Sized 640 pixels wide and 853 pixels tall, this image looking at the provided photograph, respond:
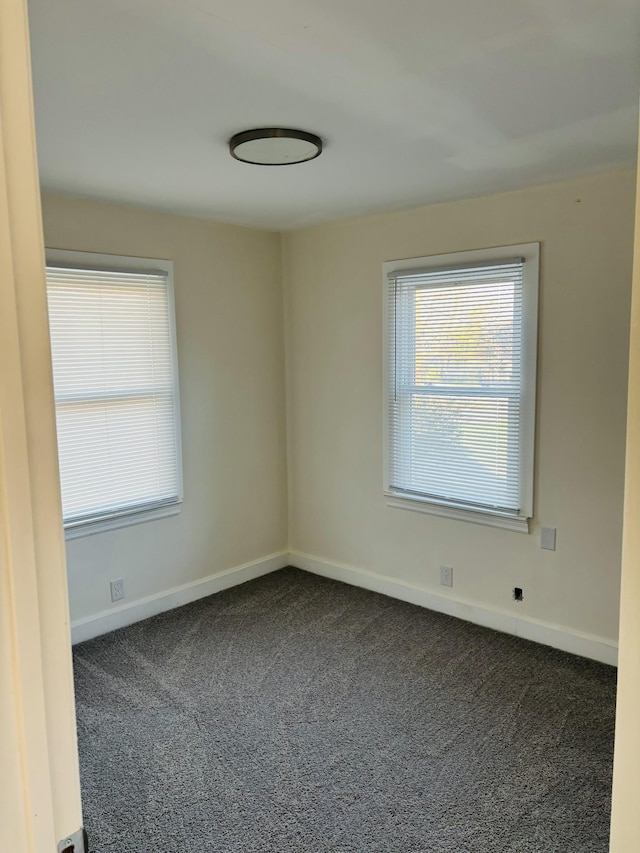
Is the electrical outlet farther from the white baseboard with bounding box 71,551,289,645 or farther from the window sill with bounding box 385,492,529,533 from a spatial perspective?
the window sill with bounding box 385,492,529,533

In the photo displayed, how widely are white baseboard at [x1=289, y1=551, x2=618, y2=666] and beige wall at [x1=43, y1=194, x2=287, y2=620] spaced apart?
47 cm

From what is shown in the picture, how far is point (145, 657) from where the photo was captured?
10.9ft

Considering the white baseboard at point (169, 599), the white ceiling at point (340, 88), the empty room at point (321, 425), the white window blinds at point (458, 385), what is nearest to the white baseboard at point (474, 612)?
the empty room at point (321, 425)

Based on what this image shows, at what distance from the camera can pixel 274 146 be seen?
2.38 meters

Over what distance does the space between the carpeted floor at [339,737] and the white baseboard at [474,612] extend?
0.26 ft

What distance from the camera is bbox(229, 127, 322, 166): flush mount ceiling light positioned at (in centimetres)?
228

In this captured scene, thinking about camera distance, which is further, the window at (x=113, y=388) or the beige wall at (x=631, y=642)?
the window at (x=113, y=388)

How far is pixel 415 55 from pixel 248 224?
8.22 ft

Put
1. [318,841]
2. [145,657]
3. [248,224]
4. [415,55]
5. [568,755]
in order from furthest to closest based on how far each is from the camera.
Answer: [248,224]
[145,657]
[568,755]
[318,841]
[415,55]

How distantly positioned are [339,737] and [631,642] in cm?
217

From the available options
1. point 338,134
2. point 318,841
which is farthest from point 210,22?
point 318,841

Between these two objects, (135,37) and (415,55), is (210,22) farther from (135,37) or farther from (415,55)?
(415,55)

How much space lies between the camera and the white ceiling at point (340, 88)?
1.50m

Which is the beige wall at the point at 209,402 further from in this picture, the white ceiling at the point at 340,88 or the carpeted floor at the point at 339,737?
the white ceiling at the point at 340,88
